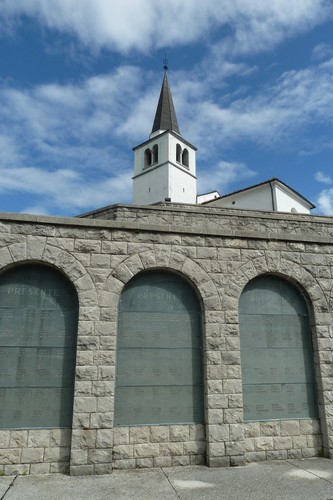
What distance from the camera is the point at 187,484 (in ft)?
17.5

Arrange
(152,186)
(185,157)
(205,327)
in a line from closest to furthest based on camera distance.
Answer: (205,327) < (152,186) < (185,157)

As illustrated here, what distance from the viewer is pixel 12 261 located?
6508mm

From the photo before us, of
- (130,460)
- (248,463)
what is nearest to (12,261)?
(130,460)

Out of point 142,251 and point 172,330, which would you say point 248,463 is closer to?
point 172,330

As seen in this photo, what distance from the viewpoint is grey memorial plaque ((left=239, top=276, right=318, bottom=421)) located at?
6.89m

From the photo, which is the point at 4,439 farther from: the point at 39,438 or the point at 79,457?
the point at 79,457

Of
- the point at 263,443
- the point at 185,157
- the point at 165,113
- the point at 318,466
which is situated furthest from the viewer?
the point at 165,113

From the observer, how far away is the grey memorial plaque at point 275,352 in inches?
271

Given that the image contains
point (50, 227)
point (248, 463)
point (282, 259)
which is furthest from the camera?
point (282, 259)

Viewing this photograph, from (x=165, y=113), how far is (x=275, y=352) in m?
44.8

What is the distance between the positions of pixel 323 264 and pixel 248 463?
406cm

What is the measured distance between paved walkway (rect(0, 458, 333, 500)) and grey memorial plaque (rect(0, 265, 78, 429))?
3.07ft

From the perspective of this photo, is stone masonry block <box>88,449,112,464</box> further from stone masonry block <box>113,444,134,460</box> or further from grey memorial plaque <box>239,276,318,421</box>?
grey memorial plaque <box>239,276,318,421</box>

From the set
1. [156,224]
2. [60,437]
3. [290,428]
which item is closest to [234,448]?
[290,428]
